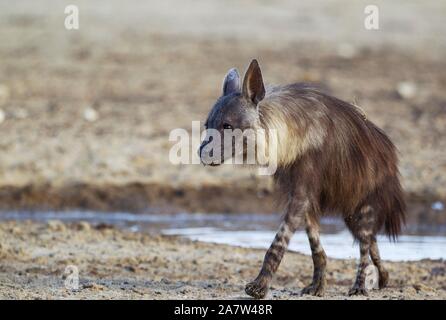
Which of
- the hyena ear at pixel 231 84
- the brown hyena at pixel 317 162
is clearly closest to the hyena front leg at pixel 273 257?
the brown hyena at pixel 317 162

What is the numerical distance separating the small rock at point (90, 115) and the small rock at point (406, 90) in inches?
190

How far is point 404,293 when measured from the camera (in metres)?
7.64

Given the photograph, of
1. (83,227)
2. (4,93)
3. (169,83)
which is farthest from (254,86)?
(169,83)

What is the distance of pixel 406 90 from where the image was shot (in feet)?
54.4

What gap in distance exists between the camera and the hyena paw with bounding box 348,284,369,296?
7.55 metres

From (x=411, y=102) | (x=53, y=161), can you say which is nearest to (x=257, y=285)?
(x=53, y=161)

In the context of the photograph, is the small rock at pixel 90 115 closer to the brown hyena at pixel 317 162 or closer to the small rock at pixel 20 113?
the small rock at pixel 20 113

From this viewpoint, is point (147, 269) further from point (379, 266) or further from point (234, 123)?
point (234, 123)

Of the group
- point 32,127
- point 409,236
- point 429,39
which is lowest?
point 409,236

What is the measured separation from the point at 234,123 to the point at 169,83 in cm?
1005

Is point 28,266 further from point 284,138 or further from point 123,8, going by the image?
point 123,8

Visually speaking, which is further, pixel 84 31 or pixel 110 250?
pixel 84 31

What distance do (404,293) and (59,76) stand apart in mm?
10748

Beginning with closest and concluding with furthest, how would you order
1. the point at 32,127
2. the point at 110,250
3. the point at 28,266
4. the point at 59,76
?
the point at 28,266, the point at 110,250, the point at 32,127, the point at 59,76
